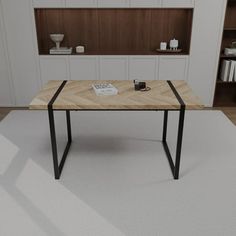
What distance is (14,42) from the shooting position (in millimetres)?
3855

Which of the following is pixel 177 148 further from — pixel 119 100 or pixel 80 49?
pixel 80 49

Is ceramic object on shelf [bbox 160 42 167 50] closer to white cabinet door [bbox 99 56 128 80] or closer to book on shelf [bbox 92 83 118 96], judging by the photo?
white cabinet door [bbox 99 56 128 80]

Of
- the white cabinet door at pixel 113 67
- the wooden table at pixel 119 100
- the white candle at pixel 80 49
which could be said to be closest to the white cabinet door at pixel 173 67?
the white cabinet door at pixel 113 67

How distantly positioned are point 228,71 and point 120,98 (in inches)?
91.2

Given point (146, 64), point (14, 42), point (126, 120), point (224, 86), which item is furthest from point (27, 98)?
point (224, 86)

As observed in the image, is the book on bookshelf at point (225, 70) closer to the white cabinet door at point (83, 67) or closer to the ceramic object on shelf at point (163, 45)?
the ceramic object on shelf at point (163, 45)

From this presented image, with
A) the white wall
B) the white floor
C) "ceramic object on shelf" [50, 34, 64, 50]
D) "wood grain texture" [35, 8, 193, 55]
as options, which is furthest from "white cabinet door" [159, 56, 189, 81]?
"ceramic object on shelf" [50, 34, 64, 50]

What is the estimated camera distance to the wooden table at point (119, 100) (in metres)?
2.22

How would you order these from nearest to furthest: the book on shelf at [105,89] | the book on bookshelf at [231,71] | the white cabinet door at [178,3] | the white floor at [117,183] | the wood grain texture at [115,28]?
the white floor at [117,183] → the book on shelf at [105,89] → the white cabinet door at [178,3] → the book on bookshelf at [231,71] → the wood grain texture at [115,28]

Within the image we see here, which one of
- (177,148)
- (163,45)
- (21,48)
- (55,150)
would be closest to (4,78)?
(21,48)

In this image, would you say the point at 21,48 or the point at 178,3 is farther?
the point at 21,48

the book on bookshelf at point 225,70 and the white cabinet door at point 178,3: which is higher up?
the white cabinet door at point 178,3

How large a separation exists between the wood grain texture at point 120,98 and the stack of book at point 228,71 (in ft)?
5.15

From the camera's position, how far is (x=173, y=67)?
158 inches
